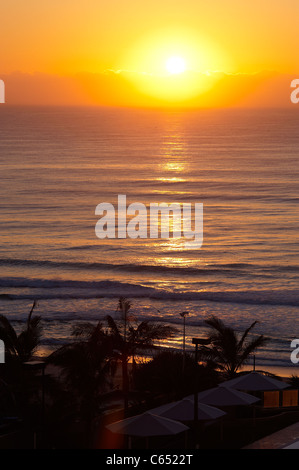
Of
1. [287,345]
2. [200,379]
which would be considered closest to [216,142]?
[287,345]

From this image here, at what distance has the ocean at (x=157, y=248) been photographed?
3656 centimetres

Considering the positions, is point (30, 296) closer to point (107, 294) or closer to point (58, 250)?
point (107, 294)

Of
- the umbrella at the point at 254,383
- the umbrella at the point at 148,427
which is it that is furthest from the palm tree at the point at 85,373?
the umbrella at the point at 254,383

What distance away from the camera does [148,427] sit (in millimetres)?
16094

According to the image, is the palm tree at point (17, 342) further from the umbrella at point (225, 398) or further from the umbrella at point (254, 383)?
the umbrella at point (254, 383)

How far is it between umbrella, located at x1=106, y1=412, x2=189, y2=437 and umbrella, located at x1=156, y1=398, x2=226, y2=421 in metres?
0.77

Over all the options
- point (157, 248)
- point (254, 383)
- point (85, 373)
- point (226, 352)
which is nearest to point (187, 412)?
point (85, 373)

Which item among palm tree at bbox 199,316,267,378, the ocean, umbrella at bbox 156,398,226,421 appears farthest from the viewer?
the ocean

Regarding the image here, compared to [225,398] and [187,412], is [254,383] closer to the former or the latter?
[225,398]

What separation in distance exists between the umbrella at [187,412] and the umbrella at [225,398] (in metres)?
0.66

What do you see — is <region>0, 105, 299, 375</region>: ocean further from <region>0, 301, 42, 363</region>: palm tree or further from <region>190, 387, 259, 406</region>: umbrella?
<region>0, 301, 42, 363</region>: palm tree

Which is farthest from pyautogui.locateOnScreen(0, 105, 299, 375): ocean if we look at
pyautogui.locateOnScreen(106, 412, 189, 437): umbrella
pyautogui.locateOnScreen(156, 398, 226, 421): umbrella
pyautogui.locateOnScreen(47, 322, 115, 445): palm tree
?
pyautogui.locateOnScreen(106, 412, 189, 437): umbrella

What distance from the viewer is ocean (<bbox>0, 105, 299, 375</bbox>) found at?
3656 centimetres

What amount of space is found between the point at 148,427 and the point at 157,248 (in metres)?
35.8
